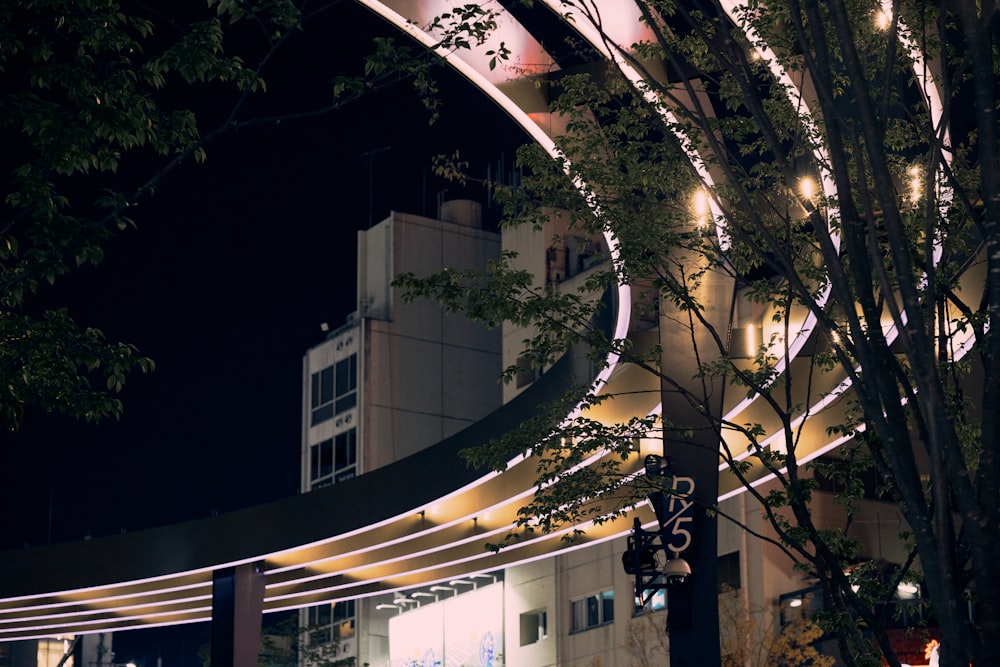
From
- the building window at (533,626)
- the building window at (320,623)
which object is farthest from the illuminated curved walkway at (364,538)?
the building window at (320,623)

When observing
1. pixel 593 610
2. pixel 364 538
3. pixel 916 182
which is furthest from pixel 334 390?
pixel 916 182

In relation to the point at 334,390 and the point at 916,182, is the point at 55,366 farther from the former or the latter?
the point at 334,390

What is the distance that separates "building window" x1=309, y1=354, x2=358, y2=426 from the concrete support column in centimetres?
2925

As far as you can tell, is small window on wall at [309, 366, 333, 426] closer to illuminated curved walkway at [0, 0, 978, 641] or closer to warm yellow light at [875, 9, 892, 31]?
illuminated curved walkway at [0, 0, 978, 641]

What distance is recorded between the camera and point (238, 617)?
29750mm

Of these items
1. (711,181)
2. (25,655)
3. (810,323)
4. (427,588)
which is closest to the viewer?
(711,181)

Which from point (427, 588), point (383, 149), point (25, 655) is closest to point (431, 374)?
point (427, 588)

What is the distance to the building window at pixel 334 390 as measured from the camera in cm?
5991

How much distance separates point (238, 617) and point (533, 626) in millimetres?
23302

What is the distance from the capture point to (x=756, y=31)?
13602mm

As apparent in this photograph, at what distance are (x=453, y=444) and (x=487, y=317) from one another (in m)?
9.38

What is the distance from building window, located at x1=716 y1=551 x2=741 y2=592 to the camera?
131ft

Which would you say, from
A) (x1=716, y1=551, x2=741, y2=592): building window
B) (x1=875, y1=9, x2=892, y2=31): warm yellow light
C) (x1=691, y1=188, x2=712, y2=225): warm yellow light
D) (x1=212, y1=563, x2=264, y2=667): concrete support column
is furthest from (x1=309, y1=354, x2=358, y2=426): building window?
(x1=875, y1=9, x2=892, y2=31): warm yellow light

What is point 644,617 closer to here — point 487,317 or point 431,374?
point 431,374
